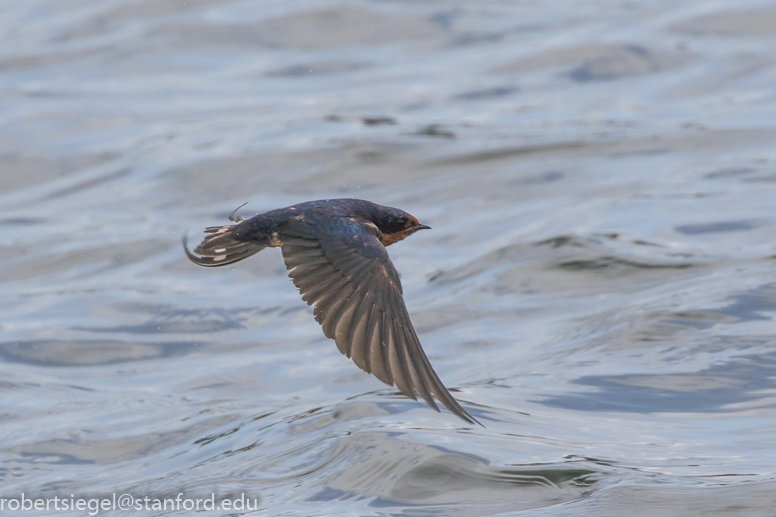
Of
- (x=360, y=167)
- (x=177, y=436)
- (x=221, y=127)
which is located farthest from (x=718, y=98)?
(x=177, y=436)

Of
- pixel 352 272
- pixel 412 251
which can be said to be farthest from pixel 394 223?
pixel 412 251

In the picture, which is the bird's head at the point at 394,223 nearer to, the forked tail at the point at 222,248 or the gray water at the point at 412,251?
the forked tail at the point at 222,248

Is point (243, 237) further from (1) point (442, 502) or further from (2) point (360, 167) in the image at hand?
(2) point (360, 167)

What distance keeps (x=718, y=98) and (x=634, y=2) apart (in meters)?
4.25

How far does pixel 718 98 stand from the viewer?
456 inches

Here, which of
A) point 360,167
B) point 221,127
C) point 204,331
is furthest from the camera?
point 221,127

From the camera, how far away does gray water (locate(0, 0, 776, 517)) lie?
15.3 ft

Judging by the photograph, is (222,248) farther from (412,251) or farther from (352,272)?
(412,251)

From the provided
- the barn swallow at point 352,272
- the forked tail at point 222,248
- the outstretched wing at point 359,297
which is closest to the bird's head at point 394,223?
the barn swallow at point 352,272

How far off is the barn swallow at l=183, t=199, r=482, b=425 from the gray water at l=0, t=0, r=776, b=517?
78 cm

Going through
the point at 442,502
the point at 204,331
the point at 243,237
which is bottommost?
the point at 204,331

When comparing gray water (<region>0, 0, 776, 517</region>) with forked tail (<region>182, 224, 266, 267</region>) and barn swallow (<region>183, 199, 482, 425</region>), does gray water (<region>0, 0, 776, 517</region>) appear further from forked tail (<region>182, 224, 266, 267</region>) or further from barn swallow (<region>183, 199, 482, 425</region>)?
forked tail (<region>182, 224, 266, 267</region>)

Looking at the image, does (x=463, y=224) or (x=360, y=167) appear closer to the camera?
(x=463, y=224)

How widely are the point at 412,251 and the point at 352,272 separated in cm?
448
